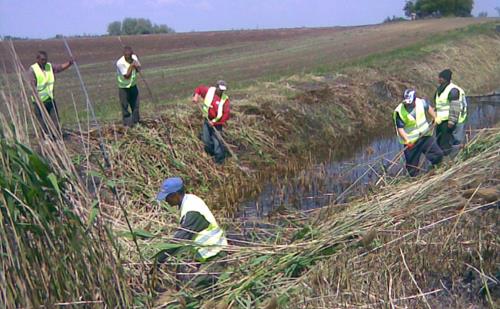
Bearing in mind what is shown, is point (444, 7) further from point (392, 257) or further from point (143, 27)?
point (392, 257)

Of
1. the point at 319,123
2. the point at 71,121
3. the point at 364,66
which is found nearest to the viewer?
the point at 71,121

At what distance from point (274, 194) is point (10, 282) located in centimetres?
695

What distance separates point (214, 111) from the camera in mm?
10695

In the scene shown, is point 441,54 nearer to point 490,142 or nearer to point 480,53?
point 480,53

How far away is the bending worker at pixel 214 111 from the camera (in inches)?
418

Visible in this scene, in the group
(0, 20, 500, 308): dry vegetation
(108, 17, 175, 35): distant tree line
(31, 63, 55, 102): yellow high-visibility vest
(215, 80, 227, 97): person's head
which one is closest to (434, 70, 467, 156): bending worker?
(0, 20, 500, 308): dry vegetation

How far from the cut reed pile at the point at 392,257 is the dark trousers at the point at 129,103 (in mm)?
5930

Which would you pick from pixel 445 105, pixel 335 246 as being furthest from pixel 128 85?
pixel 335 246

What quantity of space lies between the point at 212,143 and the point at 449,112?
4.58m

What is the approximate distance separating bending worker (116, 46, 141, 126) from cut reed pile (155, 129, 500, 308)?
590 centimetres

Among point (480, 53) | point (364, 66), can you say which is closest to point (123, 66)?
point (364, 66)

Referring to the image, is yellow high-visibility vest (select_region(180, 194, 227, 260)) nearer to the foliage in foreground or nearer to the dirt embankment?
the dirt embankment

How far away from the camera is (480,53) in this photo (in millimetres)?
28688

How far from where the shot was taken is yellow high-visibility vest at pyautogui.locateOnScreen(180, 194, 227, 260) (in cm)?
493
